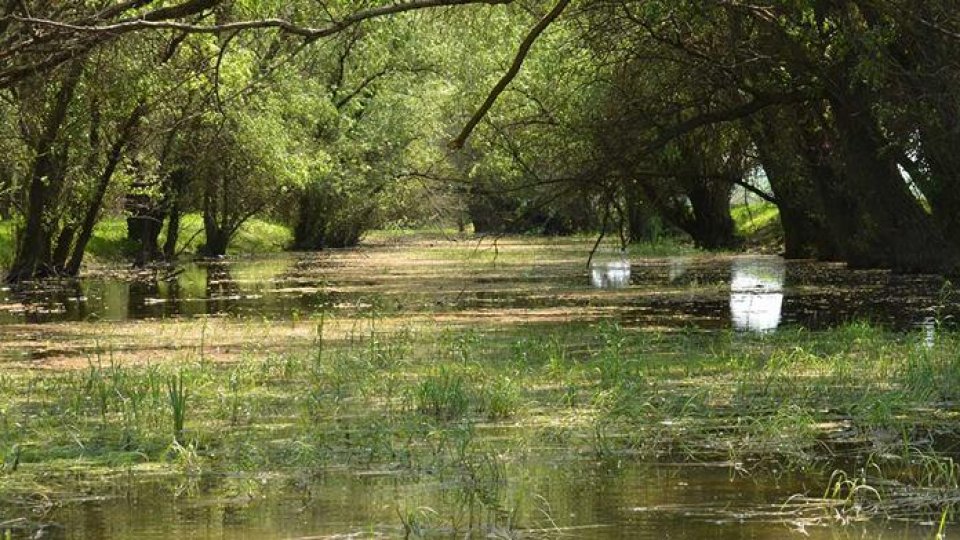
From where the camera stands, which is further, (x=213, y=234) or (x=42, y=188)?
(x=213, y=234)

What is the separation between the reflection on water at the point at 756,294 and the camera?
17.9 metres

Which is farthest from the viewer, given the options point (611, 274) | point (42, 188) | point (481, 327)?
point (611, 274)

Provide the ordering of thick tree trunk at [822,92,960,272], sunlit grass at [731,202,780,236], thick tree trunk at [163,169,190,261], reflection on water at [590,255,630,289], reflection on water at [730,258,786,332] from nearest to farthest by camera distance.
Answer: reflection on water at [730,258,786,332] < thick tree trunk at [822,92,960,272] < reflection on water at [590,255,630,289] < thick tree trunk at [163,169,190,261] < sunlit grass at [731,202,780,236]

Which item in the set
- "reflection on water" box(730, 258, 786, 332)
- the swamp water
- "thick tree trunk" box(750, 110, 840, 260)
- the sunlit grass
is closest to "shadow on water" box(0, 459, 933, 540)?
the swamp water

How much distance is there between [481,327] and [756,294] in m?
6.07

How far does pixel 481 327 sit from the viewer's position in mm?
17766

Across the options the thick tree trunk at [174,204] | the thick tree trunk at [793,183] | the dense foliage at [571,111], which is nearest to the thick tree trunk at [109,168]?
the dense foliage at [571,111]

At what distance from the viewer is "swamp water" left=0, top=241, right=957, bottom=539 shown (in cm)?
682

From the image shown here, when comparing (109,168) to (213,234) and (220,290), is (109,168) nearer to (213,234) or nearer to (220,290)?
(220,290)

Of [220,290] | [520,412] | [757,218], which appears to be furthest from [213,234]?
[520,412]

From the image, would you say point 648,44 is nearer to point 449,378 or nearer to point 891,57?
point 891,57

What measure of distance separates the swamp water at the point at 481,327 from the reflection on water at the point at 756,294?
0.22ft

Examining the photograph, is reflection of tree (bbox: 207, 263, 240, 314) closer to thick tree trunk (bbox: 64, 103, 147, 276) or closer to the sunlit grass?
thick tree trunk (bbox: 64, 103, 147, 276)

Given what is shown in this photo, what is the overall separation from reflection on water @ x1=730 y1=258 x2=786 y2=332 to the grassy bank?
3.28m
